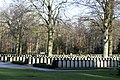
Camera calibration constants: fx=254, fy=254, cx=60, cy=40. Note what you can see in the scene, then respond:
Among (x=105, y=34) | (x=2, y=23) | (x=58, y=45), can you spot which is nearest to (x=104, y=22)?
(x=105, y=34)

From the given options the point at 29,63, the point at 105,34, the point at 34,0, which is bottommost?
the point at 29,63

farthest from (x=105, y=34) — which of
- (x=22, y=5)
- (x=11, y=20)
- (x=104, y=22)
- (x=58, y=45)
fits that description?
(x=58, y=45)

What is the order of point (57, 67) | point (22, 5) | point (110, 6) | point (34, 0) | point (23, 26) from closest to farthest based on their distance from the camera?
point (57, 67) < point (110, 6) < point (34, 0) < point (22, 5) < point (23, 26)

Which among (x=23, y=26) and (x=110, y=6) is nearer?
(x=110, y=6)

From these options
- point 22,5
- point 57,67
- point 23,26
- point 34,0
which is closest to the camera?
point 57,67

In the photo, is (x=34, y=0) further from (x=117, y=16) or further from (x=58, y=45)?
(x=58, y=45)

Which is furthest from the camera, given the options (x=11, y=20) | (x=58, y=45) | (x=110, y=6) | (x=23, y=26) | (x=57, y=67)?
(x=58, y=45)

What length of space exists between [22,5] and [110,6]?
39.2 feet

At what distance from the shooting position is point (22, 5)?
33.1 m

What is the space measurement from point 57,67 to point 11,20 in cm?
3314

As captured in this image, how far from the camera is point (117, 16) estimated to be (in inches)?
1129

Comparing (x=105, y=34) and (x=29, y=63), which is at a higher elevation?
(x=105, y=34)

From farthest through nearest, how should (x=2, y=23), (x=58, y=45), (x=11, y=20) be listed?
1. (x=58, y=45)
2. (x=2, y=23)
3. (x=11, y=20)

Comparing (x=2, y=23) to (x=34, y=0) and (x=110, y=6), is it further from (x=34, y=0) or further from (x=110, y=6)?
(x=110, y=6)
